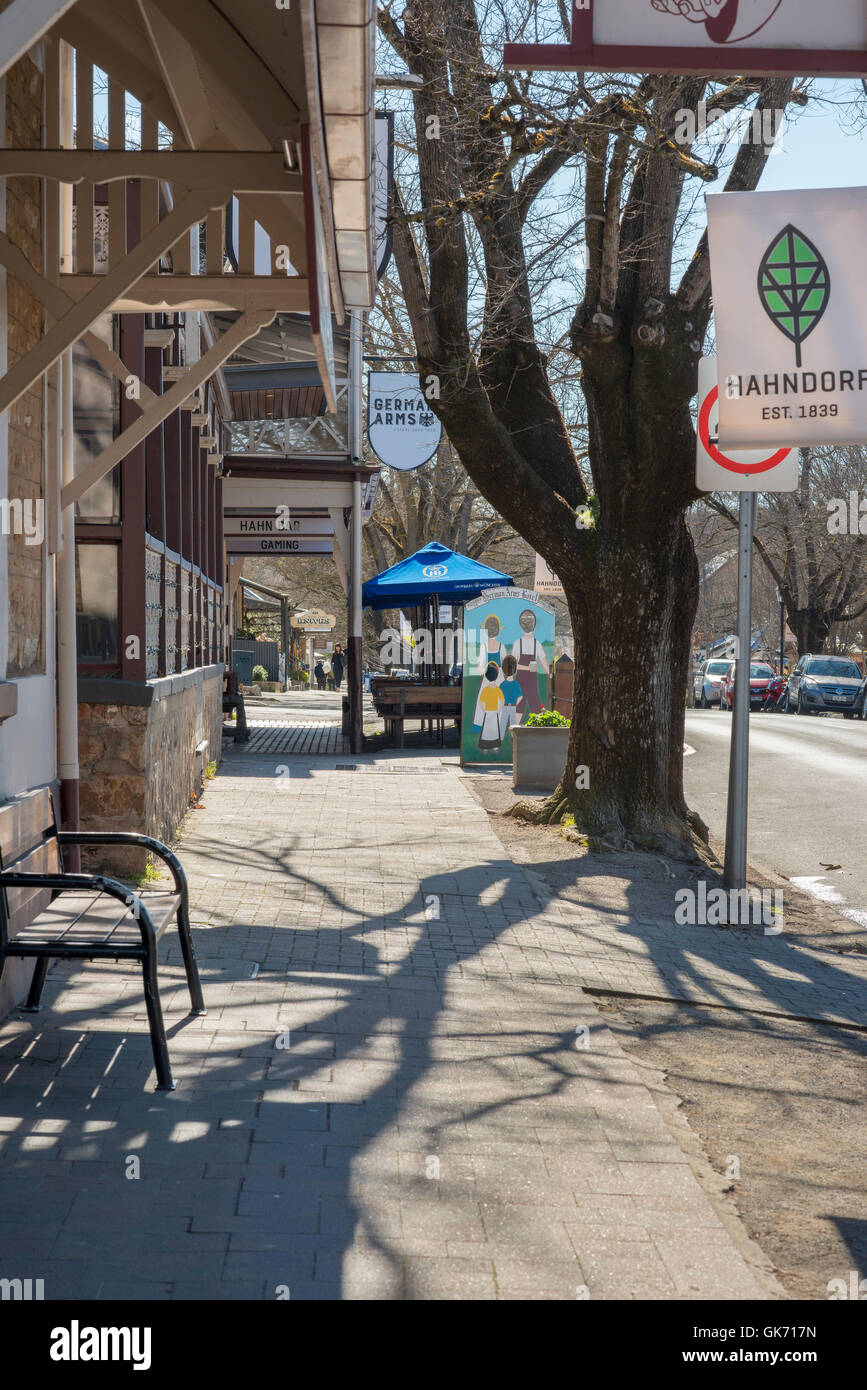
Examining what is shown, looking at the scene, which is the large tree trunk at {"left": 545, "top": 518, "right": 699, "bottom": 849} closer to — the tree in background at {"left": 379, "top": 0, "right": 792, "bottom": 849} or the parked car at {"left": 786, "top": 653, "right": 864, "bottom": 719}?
the tree in background at {"left": 379, "top": 0, "right": 792, "bottom": 849}

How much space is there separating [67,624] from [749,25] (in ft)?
13.3

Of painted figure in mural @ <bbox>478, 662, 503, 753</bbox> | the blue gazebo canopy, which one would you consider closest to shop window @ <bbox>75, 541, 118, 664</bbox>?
painted figure in mural @ <bbox>478, 662, 503, 753</bbox>

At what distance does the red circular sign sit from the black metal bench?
4.80 m

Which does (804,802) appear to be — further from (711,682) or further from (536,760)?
(711,682)


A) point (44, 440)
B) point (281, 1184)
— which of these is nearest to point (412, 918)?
point (44, 440)

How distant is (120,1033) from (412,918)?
110 inches

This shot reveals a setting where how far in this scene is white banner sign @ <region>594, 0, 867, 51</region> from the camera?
417 cm

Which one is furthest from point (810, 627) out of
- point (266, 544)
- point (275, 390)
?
Result: point (275, 390)

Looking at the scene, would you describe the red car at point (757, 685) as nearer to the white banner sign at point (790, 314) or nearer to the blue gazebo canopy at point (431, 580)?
the blue gazebo canopy at point (431, 580)

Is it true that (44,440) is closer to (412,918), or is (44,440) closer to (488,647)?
(412,918)

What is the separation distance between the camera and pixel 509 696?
669 inches

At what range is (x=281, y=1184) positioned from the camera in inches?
149

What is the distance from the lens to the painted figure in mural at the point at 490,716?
16.9 m

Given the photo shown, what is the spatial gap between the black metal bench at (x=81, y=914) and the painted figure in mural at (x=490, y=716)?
36.0 feet
